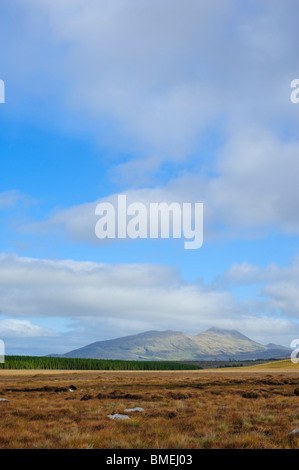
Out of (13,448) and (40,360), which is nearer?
(13,448)

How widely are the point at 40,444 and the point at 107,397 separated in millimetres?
19017

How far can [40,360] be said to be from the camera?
16300 centimetres

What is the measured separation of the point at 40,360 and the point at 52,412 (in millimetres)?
156894

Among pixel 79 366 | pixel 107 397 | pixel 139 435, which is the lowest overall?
pixel 79 366

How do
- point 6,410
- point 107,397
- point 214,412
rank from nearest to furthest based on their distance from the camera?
point 214,412, point 6,410, point 107,397

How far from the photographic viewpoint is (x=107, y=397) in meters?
29.8
